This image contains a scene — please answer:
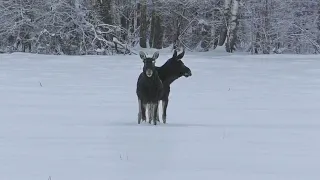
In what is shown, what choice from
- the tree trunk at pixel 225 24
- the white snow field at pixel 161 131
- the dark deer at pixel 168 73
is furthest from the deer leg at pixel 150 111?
the tree trunk at pixel 225 24

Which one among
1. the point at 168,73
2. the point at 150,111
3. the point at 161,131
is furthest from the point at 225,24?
the point at 161,131

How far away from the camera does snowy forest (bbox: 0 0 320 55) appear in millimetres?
29655

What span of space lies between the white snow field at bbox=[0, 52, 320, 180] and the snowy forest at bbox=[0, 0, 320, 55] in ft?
42.9

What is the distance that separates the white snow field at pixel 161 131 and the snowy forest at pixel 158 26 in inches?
515

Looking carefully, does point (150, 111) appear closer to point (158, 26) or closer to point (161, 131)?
point (161, 131)

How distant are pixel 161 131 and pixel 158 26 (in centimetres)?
2771

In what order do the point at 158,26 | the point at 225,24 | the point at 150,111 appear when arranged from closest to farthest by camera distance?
1. the point at 150,111
2. the point at 225,24
3. the point at 158,26

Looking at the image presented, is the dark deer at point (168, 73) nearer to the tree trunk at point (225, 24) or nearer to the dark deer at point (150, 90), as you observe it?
the dark deer at point (150, 90)

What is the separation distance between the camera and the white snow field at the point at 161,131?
17.4 feet

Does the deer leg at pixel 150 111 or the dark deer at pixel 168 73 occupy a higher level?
the dark deer at pixel 168 73

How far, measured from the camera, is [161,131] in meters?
7.73

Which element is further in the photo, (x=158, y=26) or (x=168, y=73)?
(x=158, y=26)

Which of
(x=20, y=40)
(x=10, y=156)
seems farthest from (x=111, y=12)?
(x=10, y=156)

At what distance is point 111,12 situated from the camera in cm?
3241
